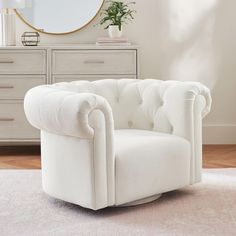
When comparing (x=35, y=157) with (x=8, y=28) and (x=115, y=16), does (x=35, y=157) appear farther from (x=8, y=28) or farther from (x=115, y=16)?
(x=115, y=16)

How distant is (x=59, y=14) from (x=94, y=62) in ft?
2.09

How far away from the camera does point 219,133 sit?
210 inches

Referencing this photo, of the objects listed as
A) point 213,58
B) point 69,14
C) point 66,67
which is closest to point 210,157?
point 213,58

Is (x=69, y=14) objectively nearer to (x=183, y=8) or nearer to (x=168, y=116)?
(x=183, y=8)

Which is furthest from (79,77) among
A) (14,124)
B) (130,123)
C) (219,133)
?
(219,133)

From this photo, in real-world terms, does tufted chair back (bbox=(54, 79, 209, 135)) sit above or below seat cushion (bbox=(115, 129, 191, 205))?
above

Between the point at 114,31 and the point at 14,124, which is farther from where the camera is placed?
the point at 114,31

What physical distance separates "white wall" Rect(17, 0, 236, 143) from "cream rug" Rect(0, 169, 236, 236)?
5.33ft

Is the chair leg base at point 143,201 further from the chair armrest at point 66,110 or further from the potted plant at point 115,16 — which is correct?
the potted plant at point 115,16

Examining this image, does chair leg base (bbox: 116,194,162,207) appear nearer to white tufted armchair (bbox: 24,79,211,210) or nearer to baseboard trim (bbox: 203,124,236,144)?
white tufted armchair (bbox: 24,79,211,210)

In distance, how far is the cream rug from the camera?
9.70ft

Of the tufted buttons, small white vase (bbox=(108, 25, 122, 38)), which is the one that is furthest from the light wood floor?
small white vase (bbox=(108, 25, 122, 38))

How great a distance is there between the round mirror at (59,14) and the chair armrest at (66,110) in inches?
73.6

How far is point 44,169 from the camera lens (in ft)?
11.4
